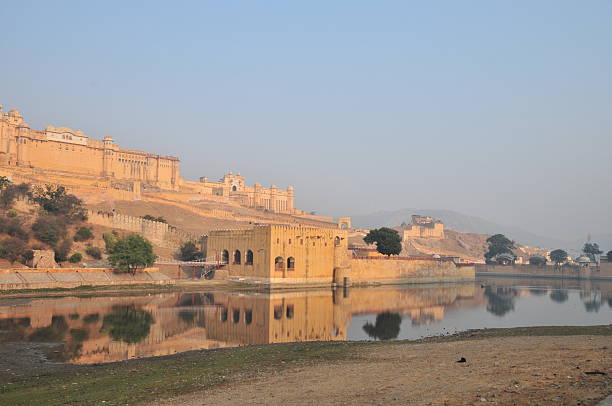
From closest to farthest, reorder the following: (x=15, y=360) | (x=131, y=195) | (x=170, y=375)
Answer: (x=170, y=375)
(x=15, y=360)
(x=131, y=195)

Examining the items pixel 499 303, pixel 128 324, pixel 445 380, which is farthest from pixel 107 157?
pixel 445 380

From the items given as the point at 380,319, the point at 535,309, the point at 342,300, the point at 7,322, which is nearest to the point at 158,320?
the point at 7,322

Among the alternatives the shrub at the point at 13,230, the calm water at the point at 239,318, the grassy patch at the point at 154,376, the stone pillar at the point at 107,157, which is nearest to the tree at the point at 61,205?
the shrub at the point at 13,230

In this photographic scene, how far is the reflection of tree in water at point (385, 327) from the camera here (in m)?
24.7

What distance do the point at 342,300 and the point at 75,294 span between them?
55.1ft

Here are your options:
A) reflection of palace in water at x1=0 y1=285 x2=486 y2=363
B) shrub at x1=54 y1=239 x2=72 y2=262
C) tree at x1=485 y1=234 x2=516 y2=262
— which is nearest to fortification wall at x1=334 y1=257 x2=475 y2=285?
reflection of palace in water at x1=0 y1=285 x2=486 y2=363

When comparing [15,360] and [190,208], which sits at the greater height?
[190,208]

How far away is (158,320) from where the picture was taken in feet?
85.2

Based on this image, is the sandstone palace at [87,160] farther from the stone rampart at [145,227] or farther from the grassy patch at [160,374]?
the grassy patch at [160,374]

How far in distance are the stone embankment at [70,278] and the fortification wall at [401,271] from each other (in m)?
16.8

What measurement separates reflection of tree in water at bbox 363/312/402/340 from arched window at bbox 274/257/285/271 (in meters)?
14.9

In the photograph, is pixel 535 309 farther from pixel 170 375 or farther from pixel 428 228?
pixel 428 228

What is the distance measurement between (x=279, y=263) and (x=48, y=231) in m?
17.2

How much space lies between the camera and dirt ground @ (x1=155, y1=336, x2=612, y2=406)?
9008 mm
